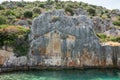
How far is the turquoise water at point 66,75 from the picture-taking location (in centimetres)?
2909

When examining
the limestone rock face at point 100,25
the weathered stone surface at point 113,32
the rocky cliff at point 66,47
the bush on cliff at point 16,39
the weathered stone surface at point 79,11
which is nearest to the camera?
the bush on cliff at point 16,39

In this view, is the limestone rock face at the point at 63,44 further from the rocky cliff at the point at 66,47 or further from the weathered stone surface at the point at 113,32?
the weathered stone surface at the point at 113,32

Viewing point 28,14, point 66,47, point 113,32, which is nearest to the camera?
point 66,47

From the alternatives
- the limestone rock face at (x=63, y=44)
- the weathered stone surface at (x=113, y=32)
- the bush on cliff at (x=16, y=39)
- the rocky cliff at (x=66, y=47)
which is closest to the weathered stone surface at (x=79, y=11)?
the weathered stone surface at (x=113, y=32)

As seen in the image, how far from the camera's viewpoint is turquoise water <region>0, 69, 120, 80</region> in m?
29.1

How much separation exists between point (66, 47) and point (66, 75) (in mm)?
6260

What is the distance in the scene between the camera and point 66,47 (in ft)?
119

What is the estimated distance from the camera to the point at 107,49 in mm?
36875

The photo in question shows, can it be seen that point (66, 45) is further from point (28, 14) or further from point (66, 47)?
point (28, 14)

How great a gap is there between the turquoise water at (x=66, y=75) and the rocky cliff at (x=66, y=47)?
2.18 metres

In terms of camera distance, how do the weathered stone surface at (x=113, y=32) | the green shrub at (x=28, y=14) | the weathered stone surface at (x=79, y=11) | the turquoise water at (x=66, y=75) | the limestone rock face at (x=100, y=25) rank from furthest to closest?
the weathered stone surface at (x=79, y=11) → the limestone rock face at (x=100, y=25) → the green shrub at (x=28, y=14) → the weathered stone surface at (x=113, y=32) → the turquoise water at (x=66, y=75)

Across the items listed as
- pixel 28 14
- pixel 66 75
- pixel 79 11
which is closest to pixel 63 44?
pixel 66 75

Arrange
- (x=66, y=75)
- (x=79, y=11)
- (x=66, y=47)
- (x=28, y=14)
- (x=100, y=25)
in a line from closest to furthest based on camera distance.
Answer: (x=66, y=75) < (x=66, y=47) < (x=28, y=14) < (x=100, y=25) < (x=79, y=11)

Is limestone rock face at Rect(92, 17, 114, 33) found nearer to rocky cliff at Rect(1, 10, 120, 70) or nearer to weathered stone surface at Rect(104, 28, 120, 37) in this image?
weathered stone surface at Rect(104, 28, 120, 37)
